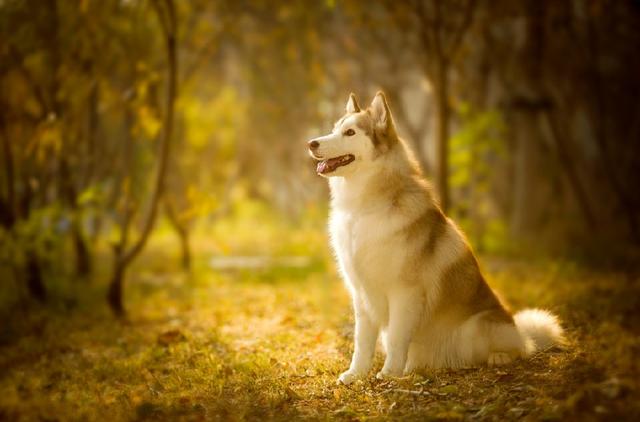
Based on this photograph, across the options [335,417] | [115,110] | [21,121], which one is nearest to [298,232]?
[115,110]

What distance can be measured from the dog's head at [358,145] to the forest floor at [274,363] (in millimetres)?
1580

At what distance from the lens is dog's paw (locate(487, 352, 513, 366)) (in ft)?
15.3

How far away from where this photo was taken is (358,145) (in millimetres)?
4676

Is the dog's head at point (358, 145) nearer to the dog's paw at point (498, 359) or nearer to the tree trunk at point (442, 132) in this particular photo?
the dog's paw at point (498, 359)

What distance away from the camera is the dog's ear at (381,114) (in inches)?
182

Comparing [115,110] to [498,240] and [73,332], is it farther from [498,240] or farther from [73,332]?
[498,240]

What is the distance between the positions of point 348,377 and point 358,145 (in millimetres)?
1731

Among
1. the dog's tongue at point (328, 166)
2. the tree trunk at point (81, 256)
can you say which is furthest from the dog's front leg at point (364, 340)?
the tree trunk at point (81, 256)

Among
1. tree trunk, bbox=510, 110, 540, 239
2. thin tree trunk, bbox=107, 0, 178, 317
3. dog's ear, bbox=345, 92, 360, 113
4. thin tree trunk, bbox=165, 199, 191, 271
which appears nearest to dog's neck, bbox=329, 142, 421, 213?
dog's ear, bbox=345, 92, 360, 113

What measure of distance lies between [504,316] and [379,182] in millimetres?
1418

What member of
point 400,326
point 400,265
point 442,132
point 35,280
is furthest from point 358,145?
point 35,280

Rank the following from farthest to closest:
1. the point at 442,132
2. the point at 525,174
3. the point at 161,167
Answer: the point at 525,174 → the point at 442,132 → the point at 161,167

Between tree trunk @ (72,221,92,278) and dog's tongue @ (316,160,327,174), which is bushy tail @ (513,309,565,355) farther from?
tree trunk @ (72,221,92,278)

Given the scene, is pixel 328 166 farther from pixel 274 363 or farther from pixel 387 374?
pixel 274 363
